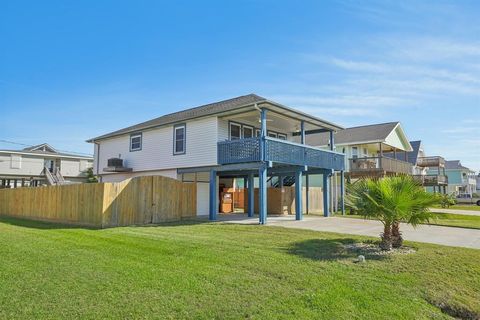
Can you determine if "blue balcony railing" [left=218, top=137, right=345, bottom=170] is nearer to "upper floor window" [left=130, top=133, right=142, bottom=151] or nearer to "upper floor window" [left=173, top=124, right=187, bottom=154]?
"upper floor window" [left=173, top=124, right=187, bottom=154]

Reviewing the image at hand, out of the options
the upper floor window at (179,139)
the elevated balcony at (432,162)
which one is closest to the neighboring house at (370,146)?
the elevated balcony at (432,162)

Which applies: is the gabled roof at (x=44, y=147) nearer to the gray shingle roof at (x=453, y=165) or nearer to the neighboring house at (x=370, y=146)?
the neighboring house at (x=370, y=146)

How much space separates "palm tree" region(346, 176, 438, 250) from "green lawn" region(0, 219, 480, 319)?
80 centimetres

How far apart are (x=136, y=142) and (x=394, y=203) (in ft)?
56.2

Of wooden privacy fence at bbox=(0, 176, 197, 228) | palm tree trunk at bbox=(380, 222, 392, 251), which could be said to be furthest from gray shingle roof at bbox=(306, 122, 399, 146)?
palm tree trunk at bbox=(380, 222, 392, 251)

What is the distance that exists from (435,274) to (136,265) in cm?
583

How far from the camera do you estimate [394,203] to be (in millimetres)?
8031

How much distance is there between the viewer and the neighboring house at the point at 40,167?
3491 cm

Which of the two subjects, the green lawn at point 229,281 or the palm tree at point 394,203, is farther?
the palm tree at point 394,203

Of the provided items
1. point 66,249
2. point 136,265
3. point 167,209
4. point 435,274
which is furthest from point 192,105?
point 435,274

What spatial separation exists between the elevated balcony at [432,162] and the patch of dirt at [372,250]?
37.4 m

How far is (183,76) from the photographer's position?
56.6 feet

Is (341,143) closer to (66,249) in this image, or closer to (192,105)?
(192,105)

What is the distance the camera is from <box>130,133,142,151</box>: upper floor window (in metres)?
21.4
